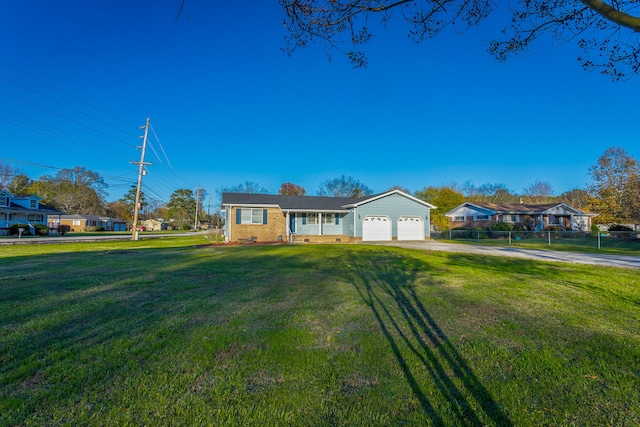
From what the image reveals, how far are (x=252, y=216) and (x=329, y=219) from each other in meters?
6.07

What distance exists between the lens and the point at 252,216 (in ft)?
73.8

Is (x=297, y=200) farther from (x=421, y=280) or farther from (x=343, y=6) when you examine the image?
(x=343, y=6)

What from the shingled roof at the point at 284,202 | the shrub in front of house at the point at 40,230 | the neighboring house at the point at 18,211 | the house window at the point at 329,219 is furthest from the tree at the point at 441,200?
the neighboring house at the point at 18,211

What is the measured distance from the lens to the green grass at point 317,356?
7.14ft

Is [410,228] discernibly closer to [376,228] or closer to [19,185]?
[376,228]

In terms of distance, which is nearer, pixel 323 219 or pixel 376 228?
pixel 376 228

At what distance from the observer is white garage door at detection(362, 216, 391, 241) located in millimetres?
23281

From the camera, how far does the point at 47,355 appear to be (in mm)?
2973

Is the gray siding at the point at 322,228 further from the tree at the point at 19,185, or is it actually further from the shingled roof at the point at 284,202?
the tree at the point at 19,185

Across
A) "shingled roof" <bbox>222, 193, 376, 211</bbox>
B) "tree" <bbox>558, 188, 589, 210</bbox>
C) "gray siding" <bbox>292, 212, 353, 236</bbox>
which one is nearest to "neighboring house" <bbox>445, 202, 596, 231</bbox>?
"tree" <bbox>558, 188, 589, 210</bbox>

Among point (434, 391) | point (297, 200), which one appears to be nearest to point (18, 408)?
point (434, 391)

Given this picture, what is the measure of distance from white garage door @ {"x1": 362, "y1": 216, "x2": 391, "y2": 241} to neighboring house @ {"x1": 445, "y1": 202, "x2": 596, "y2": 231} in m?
15.8

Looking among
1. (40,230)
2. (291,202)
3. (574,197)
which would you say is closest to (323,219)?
(291,202)

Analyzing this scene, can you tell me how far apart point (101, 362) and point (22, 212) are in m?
47.1
